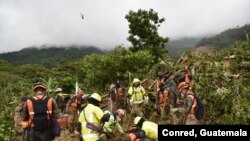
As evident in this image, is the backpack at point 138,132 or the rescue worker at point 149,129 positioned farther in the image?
the rescue worker at point 149,129

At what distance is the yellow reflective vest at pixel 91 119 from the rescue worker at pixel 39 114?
56cm

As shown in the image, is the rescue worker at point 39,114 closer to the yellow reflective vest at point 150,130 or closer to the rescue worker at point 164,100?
the yellow reflective vest at point 150,130

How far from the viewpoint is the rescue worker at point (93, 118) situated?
29.9 ft

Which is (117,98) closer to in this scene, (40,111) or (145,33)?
(40,111)

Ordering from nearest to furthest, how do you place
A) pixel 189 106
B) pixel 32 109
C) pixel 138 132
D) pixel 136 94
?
pixel 32 109 → pixel 138 132 → pixel 189 106 → pixel 136 94

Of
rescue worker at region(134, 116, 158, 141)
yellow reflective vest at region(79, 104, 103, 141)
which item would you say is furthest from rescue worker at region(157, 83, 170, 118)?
yellow reflective vest at region(79, 104, 103, 141)

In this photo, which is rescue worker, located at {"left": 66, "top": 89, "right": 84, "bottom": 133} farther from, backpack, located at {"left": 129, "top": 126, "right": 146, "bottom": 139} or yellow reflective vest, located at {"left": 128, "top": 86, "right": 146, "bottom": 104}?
backpack, located at {"left": 129, "top": 126, "right": 146, "bottom": 139}

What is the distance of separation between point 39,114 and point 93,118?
101 cm

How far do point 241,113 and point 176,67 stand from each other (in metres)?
6.64

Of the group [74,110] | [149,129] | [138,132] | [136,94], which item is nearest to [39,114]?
[138,132]

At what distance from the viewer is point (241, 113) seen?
12859mm

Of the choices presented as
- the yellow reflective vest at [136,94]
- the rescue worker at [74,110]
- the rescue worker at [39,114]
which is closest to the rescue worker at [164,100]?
the yellow reflective vest at [136,94]

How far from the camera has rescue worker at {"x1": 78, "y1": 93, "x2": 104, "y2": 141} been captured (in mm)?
9102

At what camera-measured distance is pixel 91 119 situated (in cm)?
915
